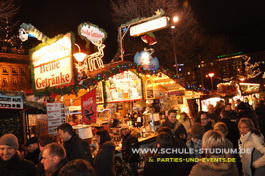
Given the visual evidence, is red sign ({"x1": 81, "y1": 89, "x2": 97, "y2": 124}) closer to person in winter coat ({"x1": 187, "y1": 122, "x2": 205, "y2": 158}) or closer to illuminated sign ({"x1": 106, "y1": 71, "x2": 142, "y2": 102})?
illuminated sign ({"x1": 106, "y1": 71, "x2": 142, "y2": 102})

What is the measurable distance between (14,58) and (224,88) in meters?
64.3

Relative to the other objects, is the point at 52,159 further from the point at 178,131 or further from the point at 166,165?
the point at 178,131

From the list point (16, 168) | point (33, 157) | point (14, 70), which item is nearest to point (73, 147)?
point (16, 168)

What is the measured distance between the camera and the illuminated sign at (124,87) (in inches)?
382

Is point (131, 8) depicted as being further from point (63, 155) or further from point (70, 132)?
point (63, 155)

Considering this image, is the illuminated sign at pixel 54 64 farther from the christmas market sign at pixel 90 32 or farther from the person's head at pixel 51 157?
the person's head at pixel 51 157

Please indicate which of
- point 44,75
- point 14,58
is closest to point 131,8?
point 44,75

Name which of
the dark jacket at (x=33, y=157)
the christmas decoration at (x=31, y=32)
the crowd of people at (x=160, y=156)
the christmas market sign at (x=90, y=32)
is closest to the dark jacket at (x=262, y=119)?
the crowd of people at (x=160, y=156)

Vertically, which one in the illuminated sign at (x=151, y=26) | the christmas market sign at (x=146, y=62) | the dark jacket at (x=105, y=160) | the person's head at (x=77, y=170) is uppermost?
the illuminated sign at (x=151, y=26)

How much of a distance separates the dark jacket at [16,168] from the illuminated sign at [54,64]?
355cm

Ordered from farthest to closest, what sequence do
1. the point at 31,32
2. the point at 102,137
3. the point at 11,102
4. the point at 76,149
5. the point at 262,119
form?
the point at 262,119 < the point at 31,32 < the point at 11,102 < the point at 102,137 < the point at 76,149

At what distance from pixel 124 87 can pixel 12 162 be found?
7141mm

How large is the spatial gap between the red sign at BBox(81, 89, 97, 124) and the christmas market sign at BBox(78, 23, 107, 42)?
260cm

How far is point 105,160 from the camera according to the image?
15.3 ft
